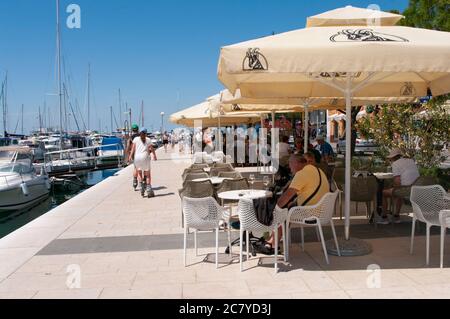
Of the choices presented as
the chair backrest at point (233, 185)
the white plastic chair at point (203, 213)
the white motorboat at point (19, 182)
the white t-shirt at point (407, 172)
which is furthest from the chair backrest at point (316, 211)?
the white motorboat at point (19, 182)

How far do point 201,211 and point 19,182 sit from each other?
1186 centimetres

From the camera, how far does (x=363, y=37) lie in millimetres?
4465

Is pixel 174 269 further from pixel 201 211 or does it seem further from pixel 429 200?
pixel 429 200

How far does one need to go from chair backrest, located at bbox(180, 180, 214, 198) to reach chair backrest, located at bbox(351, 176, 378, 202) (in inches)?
83.8

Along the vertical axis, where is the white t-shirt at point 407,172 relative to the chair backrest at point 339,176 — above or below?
above

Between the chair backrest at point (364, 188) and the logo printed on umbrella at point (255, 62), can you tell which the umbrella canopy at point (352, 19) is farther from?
the chair backrest at point (364, 188)

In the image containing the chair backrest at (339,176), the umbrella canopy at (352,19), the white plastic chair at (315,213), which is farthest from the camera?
the chair backrest at (339,176)

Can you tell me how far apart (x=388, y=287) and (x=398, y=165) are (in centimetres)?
298

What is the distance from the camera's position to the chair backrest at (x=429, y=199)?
5.24 meters

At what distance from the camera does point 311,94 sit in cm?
793

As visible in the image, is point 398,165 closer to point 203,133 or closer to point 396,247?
point 396,247

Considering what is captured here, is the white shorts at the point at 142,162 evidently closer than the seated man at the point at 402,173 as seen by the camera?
No

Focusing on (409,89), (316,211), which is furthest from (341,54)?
(409,89)

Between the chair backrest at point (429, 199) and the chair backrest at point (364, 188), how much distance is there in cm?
124
